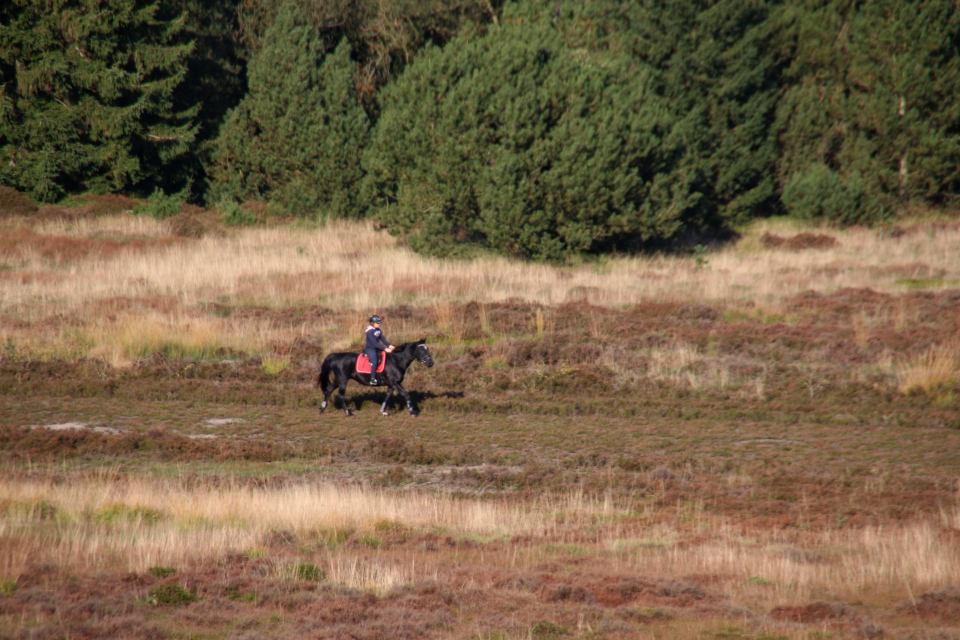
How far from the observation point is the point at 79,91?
134 ft

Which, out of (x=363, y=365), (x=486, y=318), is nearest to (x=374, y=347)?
(x=363, y=365)

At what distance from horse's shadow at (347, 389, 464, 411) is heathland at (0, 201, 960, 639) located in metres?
0.20

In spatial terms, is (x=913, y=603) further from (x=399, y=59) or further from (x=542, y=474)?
(x=399, y=59)

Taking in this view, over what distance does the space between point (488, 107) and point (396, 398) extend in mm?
17407

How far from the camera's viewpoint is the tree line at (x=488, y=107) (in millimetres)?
32531

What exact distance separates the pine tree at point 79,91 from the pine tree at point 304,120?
425 cm

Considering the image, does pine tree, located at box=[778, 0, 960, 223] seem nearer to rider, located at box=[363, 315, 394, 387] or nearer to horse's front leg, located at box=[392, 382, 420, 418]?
horse's front leg, located at box=[392, 382, 420, 418]

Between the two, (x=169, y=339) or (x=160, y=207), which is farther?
(x=160, y=207)

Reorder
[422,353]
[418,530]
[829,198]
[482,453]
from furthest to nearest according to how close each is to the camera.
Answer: [829,198] → [422,353] → [482,453] → [418,530]

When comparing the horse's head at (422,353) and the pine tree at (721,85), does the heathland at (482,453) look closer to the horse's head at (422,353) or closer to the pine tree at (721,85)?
the horse's head at (422,353)

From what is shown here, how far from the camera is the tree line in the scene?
107 ft

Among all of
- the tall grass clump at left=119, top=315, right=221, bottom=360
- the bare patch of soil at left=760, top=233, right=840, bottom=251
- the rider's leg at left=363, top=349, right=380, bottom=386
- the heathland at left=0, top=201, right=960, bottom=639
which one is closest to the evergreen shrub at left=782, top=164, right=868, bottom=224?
the bare patch of soil at left=760, top=233, right=840, bottom=251

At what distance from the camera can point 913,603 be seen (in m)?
7.84

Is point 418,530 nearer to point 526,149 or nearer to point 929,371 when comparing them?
point 929,371
